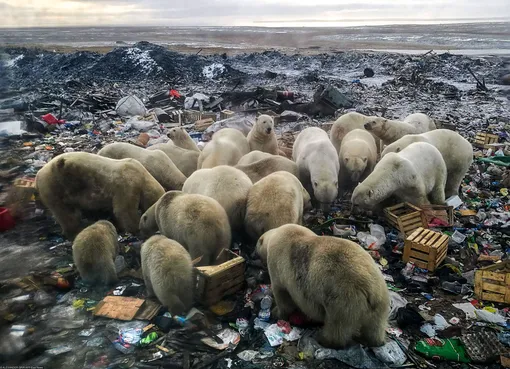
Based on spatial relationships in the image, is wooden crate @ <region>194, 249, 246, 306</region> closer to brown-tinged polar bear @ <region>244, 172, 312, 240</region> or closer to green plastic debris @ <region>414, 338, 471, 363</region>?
brown-tinged polar bear @ <region>244, 172, 312, 240</region>

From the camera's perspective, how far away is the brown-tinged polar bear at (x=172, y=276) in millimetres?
4902

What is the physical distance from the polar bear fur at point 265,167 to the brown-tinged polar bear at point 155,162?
121 centimetres

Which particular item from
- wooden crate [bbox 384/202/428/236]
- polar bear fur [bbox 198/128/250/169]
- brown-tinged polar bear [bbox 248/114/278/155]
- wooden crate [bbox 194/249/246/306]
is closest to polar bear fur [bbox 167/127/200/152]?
polar bear fur [bbox 198/128/250/169]

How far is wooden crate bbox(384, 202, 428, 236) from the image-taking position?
22.6 ft

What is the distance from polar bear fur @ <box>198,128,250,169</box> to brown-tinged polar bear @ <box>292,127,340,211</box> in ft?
4.35

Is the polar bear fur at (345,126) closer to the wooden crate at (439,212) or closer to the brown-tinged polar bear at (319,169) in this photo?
the brown-tinged polar bear at (319,169)

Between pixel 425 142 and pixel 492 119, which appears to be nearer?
pixel 425 142

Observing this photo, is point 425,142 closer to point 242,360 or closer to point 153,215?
point 153,215

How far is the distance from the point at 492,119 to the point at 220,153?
10.8m

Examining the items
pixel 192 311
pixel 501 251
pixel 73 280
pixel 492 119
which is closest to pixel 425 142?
pixel 501 251

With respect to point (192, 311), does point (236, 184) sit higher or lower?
higher

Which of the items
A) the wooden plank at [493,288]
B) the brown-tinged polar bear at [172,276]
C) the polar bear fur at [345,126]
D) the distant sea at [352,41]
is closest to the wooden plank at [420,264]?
the wooden plank at [493,288]

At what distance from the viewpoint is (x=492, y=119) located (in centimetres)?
1462

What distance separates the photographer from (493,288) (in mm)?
5340
